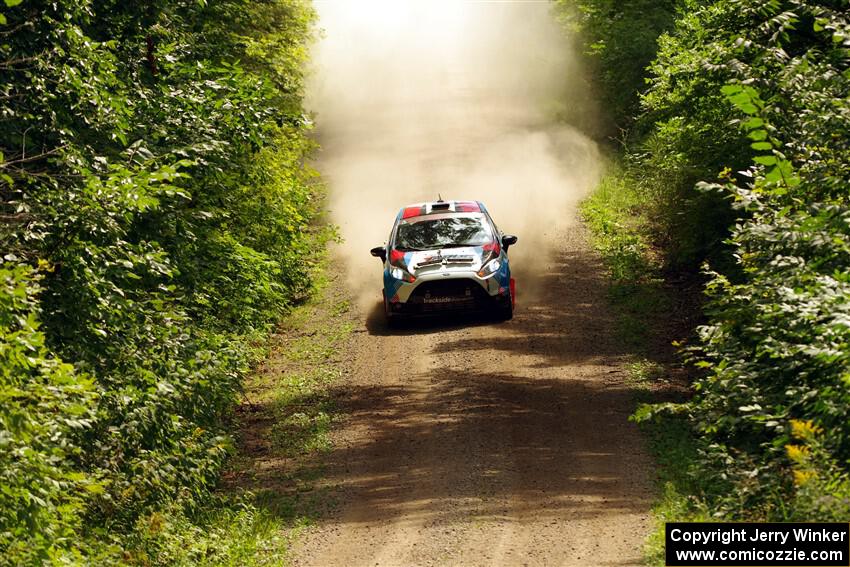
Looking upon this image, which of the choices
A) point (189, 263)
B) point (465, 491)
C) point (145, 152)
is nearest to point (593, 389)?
point (465, 491)

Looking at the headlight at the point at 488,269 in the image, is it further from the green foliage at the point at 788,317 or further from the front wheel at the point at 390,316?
the green foliage at the point at 788,317

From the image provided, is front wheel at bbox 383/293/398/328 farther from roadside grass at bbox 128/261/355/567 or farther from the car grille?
roadside grass at bbox 128/261/355/567

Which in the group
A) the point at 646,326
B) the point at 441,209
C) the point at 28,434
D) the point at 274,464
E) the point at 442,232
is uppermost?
the point at 441,209

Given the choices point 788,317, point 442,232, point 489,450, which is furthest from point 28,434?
point 442,232

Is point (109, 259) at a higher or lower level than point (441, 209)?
lower

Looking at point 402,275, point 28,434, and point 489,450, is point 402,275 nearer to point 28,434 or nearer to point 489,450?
point 489,450

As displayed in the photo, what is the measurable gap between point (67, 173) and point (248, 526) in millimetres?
4451

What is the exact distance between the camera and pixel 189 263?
1436 cm

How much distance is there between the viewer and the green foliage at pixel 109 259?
868 cm

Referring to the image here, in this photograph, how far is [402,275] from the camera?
20.4m

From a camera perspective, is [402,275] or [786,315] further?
[402,275]

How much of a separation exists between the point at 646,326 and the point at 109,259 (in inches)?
507

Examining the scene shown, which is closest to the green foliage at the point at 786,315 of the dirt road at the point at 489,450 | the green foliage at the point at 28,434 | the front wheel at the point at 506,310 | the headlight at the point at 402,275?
the dirt road at the point at 489,450

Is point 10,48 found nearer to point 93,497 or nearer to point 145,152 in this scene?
point 145,152
